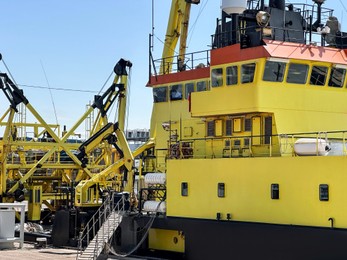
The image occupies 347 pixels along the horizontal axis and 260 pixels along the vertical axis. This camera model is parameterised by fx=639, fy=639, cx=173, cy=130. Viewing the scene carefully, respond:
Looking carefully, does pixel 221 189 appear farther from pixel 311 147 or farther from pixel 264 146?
pixel 311 147

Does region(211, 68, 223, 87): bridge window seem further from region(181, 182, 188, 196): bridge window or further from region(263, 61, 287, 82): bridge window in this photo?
region(181, 182, 188, 196): bridge window

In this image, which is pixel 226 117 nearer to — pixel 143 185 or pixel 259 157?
pixel 259 157

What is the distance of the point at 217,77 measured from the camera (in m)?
19.2

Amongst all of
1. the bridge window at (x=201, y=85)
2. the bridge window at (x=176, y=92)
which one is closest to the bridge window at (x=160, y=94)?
the bridge window at (x=176, y=92)

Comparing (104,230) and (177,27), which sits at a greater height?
(177,27)

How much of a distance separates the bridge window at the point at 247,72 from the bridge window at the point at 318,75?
1.89 metres

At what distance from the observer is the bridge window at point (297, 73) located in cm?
1838

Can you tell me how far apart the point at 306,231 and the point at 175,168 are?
16.9 feet

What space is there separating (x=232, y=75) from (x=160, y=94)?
30.3 ft

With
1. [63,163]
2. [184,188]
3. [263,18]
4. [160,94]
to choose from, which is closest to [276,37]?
[263,18]

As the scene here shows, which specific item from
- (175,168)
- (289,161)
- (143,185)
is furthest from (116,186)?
(289,161)

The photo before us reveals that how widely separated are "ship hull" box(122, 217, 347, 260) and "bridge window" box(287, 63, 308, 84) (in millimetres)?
4418

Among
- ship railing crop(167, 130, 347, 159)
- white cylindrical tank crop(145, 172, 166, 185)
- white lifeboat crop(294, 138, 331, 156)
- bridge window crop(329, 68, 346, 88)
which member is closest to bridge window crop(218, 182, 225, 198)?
ship railing crop(167, 130, 347, 159)

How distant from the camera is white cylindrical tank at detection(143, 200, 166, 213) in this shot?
20623mm
